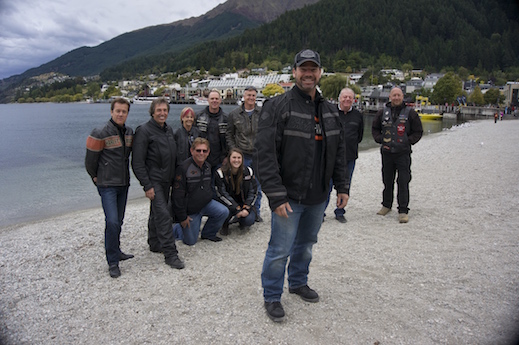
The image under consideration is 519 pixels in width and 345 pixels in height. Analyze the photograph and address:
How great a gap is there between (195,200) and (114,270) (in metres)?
1.48

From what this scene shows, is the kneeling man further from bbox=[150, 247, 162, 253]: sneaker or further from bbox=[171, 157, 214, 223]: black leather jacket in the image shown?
bbox=[150, 247, 162, 253]: sneaker

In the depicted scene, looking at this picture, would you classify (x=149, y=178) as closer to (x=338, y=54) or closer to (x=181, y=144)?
(x=181, y=144)

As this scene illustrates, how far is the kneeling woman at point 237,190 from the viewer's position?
18.8 feet

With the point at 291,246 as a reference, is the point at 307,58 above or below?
above

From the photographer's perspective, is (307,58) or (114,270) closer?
(307,58)

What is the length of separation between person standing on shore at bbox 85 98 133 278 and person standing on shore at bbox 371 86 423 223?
4.38 metres

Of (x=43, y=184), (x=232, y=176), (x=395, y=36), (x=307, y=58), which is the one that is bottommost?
(x=43, y=184)

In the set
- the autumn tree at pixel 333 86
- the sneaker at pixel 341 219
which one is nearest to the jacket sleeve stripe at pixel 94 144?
the sneaker at pixel 341 219

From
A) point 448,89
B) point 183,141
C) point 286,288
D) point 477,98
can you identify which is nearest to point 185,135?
point 183,141

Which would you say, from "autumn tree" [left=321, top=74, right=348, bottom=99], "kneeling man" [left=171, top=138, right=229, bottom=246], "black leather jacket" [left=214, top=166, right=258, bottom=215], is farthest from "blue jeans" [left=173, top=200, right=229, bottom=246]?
"autumn tree" [left=321, top=74, right=348, bottom=99]

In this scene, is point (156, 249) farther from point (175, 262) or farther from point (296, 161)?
point (296, 161)

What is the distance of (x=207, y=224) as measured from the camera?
5.67 meters

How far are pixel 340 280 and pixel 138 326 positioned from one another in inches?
87.6

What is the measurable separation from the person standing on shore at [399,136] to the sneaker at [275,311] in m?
3.76
